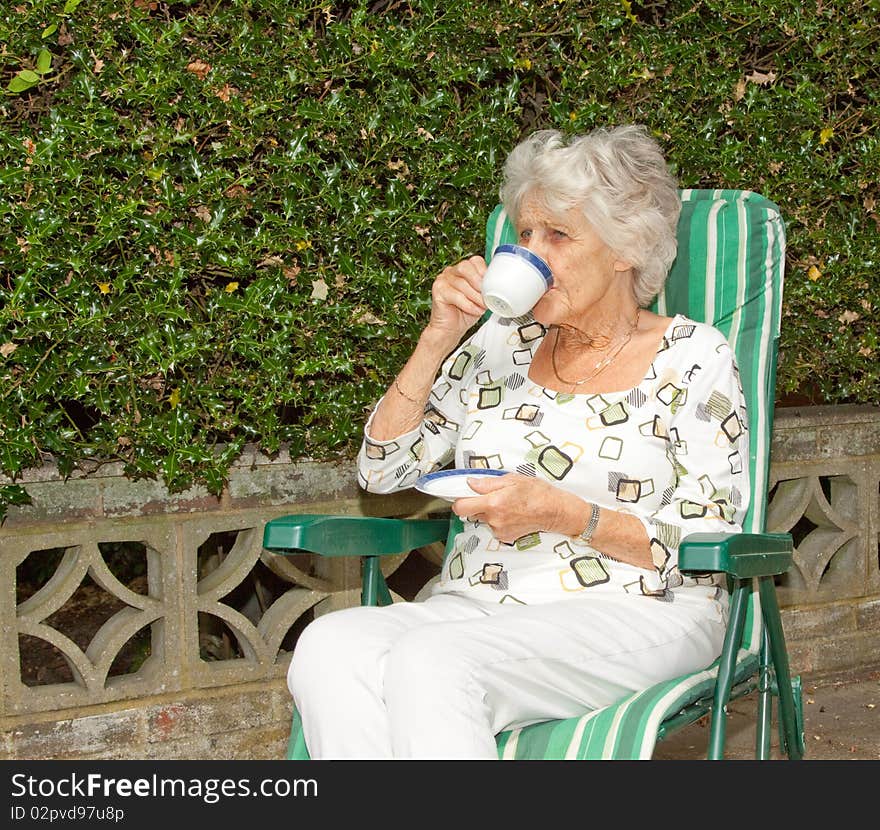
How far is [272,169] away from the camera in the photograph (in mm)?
3238

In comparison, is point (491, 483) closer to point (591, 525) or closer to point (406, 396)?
point (591, 525)

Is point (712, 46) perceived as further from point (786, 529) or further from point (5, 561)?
point (5, 561)

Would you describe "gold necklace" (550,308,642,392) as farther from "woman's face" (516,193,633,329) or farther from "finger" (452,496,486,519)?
"finger" (452,496,486,519)

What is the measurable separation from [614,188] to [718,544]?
820 millimetres

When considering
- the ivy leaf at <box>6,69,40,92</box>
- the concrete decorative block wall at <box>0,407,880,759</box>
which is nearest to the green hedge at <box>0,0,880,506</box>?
the ivy leaf at <box>6,69,40,92</box>

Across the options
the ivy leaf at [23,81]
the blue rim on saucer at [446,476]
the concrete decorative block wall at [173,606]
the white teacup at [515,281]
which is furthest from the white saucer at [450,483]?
the ivy leaf at [23,81]

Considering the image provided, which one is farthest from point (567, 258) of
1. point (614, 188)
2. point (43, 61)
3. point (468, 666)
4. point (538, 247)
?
point (43, 61)

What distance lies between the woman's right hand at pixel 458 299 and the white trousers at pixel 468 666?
0.57 m

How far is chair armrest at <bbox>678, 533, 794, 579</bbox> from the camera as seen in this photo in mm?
2141

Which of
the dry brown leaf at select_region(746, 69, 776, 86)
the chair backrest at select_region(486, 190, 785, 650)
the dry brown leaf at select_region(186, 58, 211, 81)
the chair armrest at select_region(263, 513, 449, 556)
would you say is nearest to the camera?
the chair armrest at select_region(263, 513, 449, 556)

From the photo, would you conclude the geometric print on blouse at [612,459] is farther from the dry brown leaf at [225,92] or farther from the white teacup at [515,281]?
the dry brown leaf at [225,92]

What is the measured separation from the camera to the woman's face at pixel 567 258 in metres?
2.60

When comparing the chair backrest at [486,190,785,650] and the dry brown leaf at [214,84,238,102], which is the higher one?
the dry brown leaf at [214,84,238,102]

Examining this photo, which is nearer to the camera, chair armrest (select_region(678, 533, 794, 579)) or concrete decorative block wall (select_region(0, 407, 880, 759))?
chair armrest (select_region(678, 533, 794, 579))
